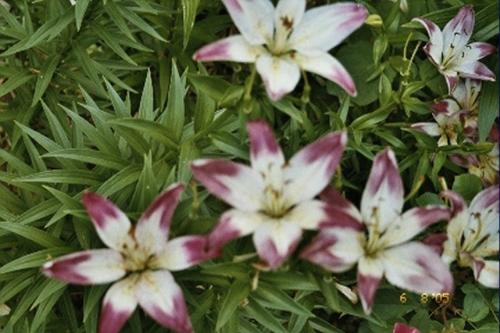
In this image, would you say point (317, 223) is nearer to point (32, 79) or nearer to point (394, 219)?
point (394, 219)

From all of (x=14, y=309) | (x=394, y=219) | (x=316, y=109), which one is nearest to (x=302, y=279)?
(x=394, y=219)

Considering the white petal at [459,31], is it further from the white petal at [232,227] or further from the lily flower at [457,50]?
the white petal at [232,227]

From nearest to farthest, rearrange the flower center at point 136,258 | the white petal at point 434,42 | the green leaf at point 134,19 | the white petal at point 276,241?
the white petal at point 276,241
the flower center at point 136,258
the white petal at point 434,42
the green leaf at point 134,19

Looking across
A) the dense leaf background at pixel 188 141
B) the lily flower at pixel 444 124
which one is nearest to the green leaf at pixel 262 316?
the dense leaf background at pixel 188 141

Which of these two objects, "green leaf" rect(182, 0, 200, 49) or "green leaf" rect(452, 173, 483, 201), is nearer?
"green leaf" rect(452, 173, 483, 201)

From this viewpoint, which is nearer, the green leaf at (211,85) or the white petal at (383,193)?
the white petal at (383,193)

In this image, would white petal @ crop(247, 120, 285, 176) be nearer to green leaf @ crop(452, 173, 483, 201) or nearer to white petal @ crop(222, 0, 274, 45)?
white petal @ crop(222, 0, 274, 45)

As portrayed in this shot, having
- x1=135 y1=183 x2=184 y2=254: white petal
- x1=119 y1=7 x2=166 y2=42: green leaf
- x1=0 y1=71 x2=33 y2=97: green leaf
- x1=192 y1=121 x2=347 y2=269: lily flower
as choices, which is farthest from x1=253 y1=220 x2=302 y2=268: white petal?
x1=0 y1=71 x2=33 y2=97: green leaf

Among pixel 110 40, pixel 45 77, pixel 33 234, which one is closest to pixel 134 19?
pixel 110 40
